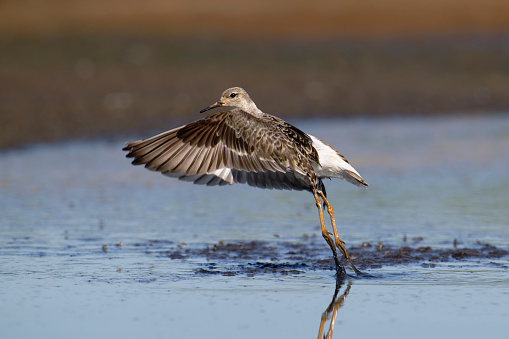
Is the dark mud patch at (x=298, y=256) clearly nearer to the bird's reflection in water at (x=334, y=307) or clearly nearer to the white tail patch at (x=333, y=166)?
the bird's reflection in water at (x=334, y=307)

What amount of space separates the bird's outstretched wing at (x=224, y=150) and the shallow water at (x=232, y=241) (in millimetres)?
835

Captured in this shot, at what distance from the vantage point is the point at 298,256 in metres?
8.32

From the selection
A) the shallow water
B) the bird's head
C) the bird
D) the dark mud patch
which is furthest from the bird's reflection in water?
→ the bird's head

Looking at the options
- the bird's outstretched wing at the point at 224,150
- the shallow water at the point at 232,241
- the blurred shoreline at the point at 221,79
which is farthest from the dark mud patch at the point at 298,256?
the blurred shoreline at the point at 221,79

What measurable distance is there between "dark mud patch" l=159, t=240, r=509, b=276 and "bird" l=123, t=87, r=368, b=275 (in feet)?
1.50

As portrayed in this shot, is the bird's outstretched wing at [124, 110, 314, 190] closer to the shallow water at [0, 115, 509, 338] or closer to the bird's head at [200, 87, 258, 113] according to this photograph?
the bird's head at [200, 87, 258, 113]

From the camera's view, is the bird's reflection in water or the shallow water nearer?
the bird's reflection in water

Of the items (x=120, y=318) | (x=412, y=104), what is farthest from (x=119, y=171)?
(x=412, y=104)

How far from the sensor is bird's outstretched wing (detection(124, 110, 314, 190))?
762 cm

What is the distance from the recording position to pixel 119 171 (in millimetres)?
12797

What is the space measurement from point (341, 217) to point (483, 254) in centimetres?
216

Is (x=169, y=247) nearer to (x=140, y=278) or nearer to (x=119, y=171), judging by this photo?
(x=140, y=278)

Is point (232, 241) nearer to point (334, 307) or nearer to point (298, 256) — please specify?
point (298, 256)

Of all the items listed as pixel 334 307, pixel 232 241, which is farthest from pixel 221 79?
pixel 334 307
